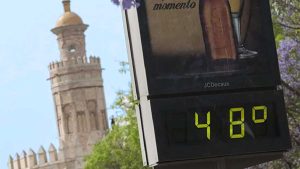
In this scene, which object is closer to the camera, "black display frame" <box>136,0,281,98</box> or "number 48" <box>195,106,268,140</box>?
"black display frame" <box>136,0,281,98</box>

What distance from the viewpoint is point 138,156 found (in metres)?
63.6

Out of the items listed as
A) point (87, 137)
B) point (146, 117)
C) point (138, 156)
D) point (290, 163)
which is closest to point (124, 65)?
point (138, 156)

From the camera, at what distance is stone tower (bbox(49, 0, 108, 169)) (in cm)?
12312

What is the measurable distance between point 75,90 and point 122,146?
56841 mm

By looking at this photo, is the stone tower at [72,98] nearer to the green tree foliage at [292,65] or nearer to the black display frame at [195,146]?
the green tree foliage at [292,65]

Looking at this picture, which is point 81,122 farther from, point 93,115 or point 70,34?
point 70,34

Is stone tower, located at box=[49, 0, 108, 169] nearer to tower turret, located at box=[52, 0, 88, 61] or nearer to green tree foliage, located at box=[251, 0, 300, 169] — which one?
tower turret, located at box=[52, 0, 88, 61]

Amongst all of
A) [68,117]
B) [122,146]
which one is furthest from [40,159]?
[122,146]

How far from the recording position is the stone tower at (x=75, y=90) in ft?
404

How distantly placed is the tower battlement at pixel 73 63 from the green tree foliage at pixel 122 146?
157 ft

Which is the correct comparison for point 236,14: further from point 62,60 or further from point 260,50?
point 62,60

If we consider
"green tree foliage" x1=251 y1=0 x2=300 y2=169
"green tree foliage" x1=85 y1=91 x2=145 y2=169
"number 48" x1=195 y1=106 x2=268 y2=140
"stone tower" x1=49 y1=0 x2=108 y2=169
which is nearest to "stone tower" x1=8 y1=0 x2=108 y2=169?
"stone tower" x1=49 y1=0 x2=108 y2=169

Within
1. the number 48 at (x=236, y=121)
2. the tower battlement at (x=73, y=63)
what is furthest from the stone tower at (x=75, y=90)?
the number 48 at (x=236, y=121)

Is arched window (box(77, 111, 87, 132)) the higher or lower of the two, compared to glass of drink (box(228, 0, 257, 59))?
higher
